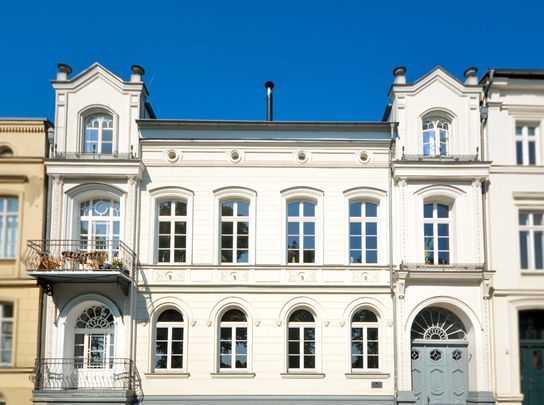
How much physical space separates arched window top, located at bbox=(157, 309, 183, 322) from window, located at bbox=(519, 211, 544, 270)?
10683 millimetres

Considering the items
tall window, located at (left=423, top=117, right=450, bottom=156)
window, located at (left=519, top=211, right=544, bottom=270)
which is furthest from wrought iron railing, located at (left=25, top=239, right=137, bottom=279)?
window, located at (left=519, top=211, right=544, bottom=270)

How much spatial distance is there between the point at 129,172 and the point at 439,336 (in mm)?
10747

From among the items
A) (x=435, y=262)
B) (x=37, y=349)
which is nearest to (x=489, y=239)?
(x=435, y=262)

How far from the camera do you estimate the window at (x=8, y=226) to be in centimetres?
2084

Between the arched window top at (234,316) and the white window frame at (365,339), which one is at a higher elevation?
the arched window top at (234,316)

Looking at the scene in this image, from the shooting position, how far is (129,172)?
20.7m

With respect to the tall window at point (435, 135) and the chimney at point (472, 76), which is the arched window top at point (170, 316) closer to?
the tall window at point (435, 135)

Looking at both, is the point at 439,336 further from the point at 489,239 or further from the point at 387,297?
the point at 489,239

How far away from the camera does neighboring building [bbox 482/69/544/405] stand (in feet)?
66.5

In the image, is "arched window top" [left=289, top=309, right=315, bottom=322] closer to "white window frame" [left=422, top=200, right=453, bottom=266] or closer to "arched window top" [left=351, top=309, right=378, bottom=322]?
"arched window top" [left=351, top=309, right=378, bottom=322]

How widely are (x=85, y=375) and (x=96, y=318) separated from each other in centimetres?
172

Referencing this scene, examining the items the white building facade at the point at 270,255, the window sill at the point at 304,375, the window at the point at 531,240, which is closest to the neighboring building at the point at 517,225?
the window at the point at 531,240

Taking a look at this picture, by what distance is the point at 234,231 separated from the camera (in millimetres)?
21312

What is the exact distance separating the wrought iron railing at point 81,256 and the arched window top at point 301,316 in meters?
5.03
